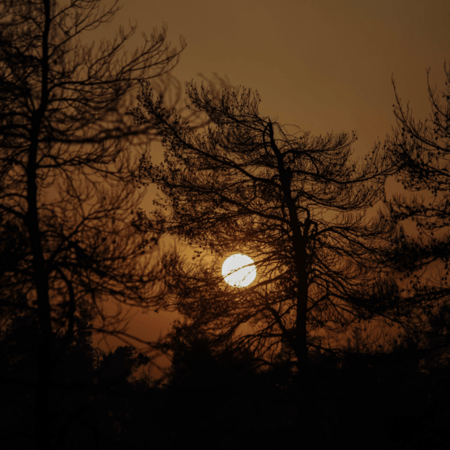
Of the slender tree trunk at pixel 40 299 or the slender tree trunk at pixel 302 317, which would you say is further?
the slender tree trunk at pixel 302 317

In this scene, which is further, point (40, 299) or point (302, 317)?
point (302, 317)

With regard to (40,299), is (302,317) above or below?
above

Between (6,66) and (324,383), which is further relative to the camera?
(324,383)

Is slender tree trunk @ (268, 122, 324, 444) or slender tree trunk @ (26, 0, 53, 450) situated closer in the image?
slender tree trunk @ (26, 0, 53, 450)

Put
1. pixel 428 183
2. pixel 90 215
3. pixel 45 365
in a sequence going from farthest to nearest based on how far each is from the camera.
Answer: pixel 428 183 < pixel 90 215 < pixel 45 365

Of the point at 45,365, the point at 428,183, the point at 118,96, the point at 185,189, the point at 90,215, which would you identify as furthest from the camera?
the point at 185,189

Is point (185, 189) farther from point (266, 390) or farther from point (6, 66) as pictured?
point (6, 66)

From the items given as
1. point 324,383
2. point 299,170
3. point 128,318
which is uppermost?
point 299,170

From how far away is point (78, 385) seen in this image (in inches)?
187

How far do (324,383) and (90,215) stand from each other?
662 centimetres

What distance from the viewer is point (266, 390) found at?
9.20 meters

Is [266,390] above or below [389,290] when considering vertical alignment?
below

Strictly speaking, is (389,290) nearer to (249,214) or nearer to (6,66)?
(249,214)

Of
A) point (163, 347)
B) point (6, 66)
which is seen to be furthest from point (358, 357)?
point (6, 66)
